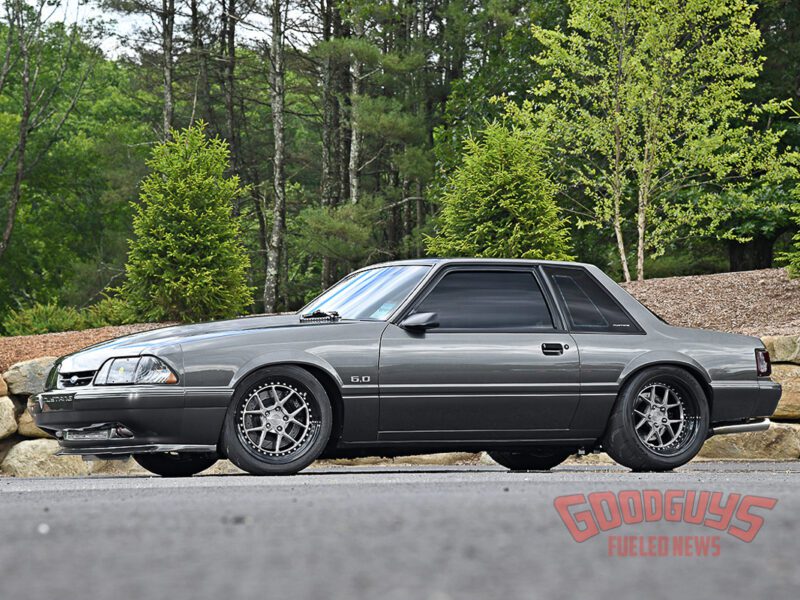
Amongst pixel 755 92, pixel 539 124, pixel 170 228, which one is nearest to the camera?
pixel 170 228

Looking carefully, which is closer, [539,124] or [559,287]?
[559,287]

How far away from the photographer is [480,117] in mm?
35531

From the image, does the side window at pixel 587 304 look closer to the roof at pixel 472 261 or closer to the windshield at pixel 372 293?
the roof at pixel 472 261

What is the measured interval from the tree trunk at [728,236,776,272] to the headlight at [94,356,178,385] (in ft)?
77.2

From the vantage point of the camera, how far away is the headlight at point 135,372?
893cm

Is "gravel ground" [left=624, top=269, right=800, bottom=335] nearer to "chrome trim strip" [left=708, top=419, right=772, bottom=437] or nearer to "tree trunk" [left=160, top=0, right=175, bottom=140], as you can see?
"chrome trim strip" [left=708, top=419, right=772, bottom=437]

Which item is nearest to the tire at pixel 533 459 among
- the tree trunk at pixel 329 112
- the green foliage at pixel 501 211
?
the green foliage at pixel 501 211

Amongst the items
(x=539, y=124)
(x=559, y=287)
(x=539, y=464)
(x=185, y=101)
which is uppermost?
(x=185, y=101)

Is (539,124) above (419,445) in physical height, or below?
above

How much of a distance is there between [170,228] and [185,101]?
1159 inches

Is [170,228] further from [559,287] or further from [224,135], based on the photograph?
[224,135]

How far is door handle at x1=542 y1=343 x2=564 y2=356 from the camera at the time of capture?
32.1 ft

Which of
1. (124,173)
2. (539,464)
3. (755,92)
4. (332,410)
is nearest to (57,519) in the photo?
(332,410)

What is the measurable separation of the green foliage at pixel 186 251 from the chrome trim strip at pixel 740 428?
1134 centimetres
